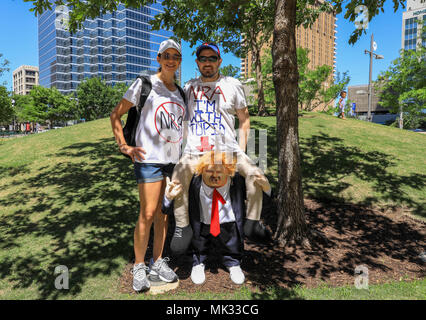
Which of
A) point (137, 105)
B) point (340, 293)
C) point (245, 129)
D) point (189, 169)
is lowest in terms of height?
point (340, 293)

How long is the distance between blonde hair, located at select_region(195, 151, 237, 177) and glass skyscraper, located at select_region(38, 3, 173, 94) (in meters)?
102

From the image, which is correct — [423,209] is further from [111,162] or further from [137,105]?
[111,162]

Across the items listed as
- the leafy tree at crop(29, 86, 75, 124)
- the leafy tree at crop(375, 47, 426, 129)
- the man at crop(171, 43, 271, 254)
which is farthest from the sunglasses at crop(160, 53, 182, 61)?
the leafy tree at crop(29, 86, 75, 124)

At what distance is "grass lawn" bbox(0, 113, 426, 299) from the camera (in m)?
3.30

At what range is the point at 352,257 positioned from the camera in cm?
397

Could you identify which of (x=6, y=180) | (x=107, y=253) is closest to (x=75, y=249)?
(x=107, y=253)

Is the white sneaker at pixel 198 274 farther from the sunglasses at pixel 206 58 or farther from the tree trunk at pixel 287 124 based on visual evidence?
the sunglasses at pixel 206 58

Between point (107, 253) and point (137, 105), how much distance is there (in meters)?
2.50

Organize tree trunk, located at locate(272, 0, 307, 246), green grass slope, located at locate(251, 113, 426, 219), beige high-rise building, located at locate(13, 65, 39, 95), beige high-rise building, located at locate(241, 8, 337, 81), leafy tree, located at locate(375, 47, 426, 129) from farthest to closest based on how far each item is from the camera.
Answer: beige high-rise building, located at locate(13, 65, 39, 95) → beige high-rise building, located at locate(241, 8, 337, 81) → leafy tree, located at locate(375, 47, 426, 129) → green grass slope, located at locate(251, 113, 426, 219) → tree trunk, located at locate(272, 0, 307, 246)

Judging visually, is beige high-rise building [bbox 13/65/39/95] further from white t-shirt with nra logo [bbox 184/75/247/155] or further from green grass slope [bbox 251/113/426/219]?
white t-shirt with nra logo [bbox 184/75/247/155]

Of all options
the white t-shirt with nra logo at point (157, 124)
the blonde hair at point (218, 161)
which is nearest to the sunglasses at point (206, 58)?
the white t-shirt with nra logo at point (157, 124)

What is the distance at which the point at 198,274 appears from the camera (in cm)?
330

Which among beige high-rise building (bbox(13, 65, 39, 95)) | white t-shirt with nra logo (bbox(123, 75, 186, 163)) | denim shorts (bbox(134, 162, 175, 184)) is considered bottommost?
denim shorts (bbox(134, 162, 175, 184))

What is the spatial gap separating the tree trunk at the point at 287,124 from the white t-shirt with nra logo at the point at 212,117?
1341mm
